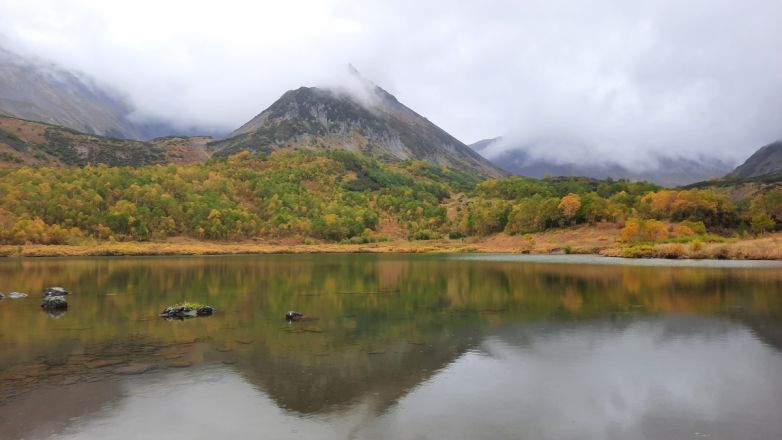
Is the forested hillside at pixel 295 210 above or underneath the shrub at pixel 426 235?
above

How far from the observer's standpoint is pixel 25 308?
29.9m

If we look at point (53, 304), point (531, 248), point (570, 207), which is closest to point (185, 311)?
point (53, 304)

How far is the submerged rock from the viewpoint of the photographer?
27016mm

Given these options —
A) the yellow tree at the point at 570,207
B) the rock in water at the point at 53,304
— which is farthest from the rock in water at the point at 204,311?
the yellow tree at the point at 570,207

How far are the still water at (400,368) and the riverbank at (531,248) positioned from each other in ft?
150

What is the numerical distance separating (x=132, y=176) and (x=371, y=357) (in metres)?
162

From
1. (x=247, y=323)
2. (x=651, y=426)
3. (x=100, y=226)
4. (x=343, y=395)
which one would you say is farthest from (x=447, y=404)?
(x=100, y=226)

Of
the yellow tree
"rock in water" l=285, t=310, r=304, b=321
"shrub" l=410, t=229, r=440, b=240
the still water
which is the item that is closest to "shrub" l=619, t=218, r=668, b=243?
the yellow tree

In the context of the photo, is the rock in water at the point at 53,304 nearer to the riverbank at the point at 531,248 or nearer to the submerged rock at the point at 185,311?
the submerged rock at the point at 185,311

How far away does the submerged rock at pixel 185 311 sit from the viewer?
2702 centimetres

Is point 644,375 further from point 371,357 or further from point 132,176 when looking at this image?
point 132,176

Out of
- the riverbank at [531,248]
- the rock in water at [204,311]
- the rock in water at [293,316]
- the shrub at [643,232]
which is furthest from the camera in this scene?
the shrub at [643,232]

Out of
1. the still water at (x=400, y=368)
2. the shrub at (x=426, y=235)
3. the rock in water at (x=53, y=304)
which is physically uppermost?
the shrub at (x=426, y=235)

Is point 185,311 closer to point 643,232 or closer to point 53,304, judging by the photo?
point 53,304
